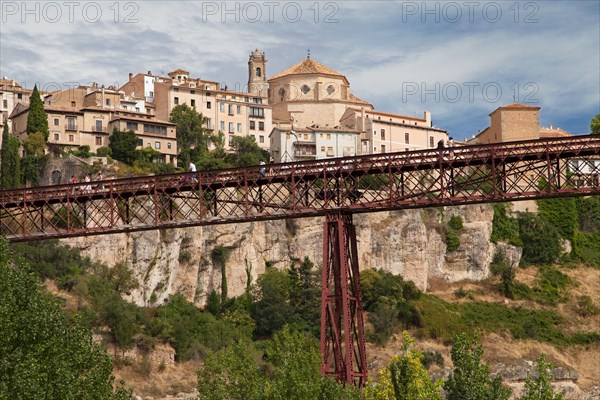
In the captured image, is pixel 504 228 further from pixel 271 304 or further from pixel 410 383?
pixel 410 383

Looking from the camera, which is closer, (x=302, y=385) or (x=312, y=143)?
(x=302, y=385)

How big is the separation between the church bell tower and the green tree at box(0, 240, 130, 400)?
92.5 m

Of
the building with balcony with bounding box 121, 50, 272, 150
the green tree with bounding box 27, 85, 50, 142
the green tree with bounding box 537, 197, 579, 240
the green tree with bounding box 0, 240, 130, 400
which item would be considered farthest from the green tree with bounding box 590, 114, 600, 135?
the green tree with bounding box 0, 240, 130, 400

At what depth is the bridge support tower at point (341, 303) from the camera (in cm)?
4188

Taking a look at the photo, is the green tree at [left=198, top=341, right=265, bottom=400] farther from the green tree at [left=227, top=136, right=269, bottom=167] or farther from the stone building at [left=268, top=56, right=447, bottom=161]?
the stone building at [left=268, top=56, right=447, bottom=161]

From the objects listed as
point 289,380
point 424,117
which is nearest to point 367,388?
point 289,380

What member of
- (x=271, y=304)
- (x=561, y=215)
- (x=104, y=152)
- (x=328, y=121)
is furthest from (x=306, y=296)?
(x=328, y=121)

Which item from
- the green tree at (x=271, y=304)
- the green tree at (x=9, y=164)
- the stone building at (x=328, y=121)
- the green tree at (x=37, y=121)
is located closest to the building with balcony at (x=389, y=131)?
the stone building at (x=328, y=121)

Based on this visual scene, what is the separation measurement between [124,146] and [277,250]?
15216mm

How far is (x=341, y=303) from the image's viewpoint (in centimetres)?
4300

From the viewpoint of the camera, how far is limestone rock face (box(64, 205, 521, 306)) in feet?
263

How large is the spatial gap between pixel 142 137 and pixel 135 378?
3080 centimetres

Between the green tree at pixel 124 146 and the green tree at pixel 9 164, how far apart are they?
906cm

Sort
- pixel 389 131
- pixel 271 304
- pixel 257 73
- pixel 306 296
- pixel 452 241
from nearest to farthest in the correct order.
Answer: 1. pixel 271 304
2. pixel 306 296
3. pixel 452 241
4. pixel 389 131
5. pixel 257 73
